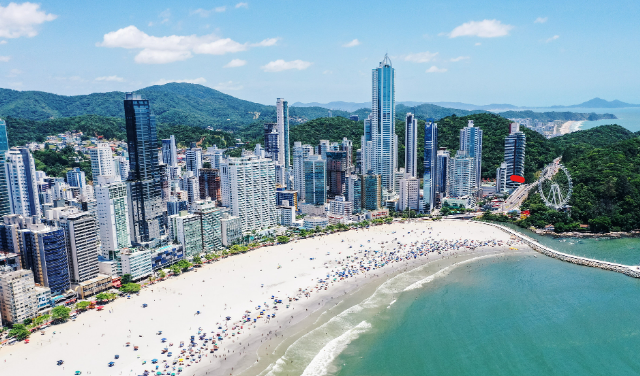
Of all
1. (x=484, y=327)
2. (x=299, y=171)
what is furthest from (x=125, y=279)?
(x=299, y=171)

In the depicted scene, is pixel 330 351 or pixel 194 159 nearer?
pixel 330 351

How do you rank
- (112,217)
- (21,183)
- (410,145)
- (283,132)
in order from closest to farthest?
1. (112,217)
2. (21,183)
3. (410,145)
4. (283,132)

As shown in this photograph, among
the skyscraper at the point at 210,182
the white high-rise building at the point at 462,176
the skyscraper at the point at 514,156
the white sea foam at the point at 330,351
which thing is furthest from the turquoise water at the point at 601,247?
the skyscraper at the point at 210,182

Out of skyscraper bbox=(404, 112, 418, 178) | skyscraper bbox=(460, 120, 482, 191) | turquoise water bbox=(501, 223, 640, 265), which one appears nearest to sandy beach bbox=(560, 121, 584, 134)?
skyscraper bbox=(460, 120, 482, 191)

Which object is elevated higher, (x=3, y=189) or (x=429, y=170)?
(x=3, y=189)

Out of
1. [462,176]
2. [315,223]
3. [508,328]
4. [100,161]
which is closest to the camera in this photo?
[508,328]

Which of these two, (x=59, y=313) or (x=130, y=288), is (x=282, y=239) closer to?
(x=130, y=288)

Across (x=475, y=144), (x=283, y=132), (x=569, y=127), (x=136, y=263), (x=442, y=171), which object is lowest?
(x=136, y=263)
